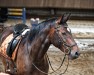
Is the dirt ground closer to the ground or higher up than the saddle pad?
closer to the ground

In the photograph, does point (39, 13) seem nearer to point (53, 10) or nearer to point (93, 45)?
point (53, 10)

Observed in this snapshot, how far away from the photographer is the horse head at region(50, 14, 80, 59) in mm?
4605

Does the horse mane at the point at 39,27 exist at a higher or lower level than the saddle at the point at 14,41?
higher

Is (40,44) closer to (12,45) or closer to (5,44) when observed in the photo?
(12,45)

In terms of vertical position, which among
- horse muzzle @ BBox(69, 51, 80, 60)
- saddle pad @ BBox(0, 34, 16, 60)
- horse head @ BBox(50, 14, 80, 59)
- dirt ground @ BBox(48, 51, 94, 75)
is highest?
horse head @ BBox(50, 14, 80, 59)

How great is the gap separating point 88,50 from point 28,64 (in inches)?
172

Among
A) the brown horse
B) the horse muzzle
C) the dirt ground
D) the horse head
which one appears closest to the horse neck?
the brown horse

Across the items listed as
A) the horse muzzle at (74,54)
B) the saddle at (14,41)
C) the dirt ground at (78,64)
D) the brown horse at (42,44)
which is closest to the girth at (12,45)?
the saddle at (14,41)

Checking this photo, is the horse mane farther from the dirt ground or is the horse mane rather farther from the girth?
the dirt ground

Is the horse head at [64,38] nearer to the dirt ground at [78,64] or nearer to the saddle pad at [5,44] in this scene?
the saddle pad at [5,44]

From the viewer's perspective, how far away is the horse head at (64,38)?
15.1 feet

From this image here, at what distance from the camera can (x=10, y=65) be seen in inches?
221

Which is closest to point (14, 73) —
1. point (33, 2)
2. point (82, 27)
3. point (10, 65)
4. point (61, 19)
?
point (10, 65)

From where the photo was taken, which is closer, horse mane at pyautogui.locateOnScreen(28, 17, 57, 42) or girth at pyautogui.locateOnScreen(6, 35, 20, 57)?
horse mane at pyautogui.locateOnScreen(28, 17, 57, 42)
